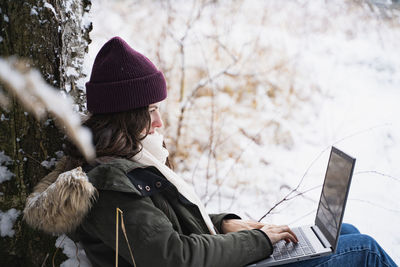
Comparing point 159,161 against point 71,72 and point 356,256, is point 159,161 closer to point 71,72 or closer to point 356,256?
point 71,72

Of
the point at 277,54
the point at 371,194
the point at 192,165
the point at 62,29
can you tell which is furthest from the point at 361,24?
the point at 62,29

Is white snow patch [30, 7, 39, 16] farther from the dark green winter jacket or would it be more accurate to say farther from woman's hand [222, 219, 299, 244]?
woman's hand [222, 219, 299, 244]

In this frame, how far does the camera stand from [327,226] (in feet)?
4.83

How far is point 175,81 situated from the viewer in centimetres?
429

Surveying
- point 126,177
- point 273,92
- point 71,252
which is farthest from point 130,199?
point 273,92

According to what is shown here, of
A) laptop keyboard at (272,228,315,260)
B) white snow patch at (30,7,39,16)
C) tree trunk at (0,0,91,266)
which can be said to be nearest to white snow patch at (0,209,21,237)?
tree trunk at (0,0,91,266)

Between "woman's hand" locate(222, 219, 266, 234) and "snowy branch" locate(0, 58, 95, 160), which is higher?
"snowy branch" locate(0, 58, 95, 160)

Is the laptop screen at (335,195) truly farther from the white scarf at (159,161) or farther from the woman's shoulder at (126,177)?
the woman's shoulder at (126,177)

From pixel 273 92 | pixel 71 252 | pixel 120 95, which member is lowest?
pixel 71 252

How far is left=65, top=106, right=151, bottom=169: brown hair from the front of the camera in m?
1.31

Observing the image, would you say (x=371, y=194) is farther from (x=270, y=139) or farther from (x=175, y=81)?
(x=175, y=81)

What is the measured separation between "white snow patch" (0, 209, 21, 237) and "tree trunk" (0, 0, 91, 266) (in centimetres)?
1

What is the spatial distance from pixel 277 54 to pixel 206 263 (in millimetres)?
4438

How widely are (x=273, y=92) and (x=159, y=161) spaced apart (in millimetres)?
3838
